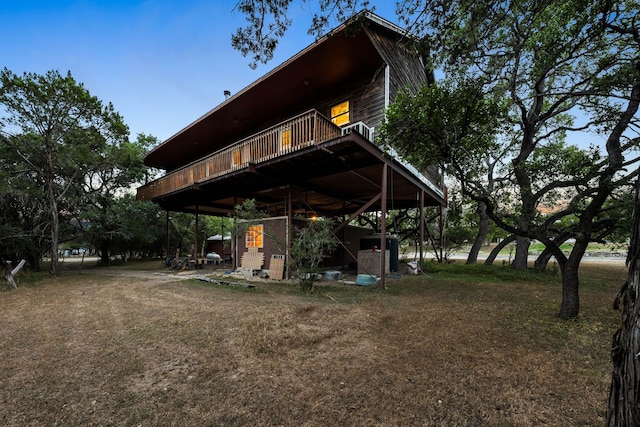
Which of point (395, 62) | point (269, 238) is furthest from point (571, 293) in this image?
point (269, 238)

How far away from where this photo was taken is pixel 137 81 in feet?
60.2

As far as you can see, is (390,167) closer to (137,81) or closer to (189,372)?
(189,372)

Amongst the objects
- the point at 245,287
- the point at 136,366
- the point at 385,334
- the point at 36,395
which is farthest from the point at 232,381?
the point at 245,287

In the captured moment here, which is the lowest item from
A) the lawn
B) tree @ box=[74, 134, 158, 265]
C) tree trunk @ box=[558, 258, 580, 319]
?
the lawn

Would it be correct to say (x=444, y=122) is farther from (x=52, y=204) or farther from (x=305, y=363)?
(x=52, y=204)

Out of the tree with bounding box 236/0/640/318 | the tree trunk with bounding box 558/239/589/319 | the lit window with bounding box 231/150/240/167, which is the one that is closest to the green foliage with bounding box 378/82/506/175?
the tree with bounding box 236/0/640/318

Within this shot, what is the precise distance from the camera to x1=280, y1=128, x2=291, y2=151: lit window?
27.4 ft

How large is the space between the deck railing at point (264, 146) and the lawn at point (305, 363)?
4773 mm

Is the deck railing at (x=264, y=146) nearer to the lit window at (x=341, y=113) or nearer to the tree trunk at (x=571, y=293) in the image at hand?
the lit window at (x=341, y=113)

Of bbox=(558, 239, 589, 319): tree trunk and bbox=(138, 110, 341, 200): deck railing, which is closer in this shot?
bbox=(558, 239, 589, 319): tree trunk

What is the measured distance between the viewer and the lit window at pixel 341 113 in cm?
1036

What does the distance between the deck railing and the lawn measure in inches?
188

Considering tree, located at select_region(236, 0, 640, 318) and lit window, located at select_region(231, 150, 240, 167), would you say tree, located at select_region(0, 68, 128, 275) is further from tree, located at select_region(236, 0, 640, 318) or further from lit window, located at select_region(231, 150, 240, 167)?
tree, located at select_region(236, 0, 640, 318)

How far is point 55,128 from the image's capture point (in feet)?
34.8
